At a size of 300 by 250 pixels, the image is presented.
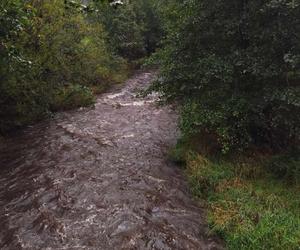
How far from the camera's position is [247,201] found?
1112 cm

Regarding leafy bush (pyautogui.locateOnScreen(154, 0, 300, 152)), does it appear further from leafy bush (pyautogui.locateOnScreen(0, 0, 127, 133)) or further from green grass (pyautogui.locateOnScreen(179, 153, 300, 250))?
leafy bush (pyautogui.locateOnScreen(0, 0, 127, 133))

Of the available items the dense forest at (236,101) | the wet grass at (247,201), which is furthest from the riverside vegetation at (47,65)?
the wet grass at (247,201)

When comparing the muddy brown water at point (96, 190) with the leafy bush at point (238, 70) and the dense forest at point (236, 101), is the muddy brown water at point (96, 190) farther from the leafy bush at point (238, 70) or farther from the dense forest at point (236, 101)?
the leafy bush at point (238, 70)

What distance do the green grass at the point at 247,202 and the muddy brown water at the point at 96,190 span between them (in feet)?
1.50

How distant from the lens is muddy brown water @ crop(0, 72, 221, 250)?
10141 mm

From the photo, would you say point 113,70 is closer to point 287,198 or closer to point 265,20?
point 265,20

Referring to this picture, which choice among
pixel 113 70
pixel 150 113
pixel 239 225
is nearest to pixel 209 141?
pixel 239 225

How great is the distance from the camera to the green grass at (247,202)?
31.1 feet

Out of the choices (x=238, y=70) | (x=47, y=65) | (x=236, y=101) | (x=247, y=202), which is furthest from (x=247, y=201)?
(x=47, y=65)

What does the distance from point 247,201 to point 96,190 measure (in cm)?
402

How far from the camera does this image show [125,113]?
74.8 feet

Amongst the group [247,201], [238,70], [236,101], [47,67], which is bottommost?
[247,201]

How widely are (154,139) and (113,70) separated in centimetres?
1752

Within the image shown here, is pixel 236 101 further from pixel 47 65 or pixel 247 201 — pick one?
pixel 47 65
